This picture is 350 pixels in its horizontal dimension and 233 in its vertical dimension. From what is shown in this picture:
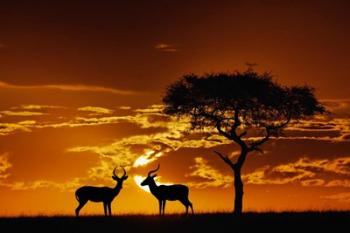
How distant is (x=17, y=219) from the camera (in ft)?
141

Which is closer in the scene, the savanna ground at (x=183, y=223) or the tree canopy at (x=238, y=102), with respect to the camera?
the savanna ground at (x=183, y=223)

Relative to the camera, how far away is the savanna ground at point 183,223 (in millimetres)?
37531

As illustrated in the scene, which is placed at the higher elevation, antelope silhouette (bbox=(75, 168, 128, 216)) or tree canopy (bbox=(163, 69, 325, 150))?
tree canopy (bbox=(163, 69, 325, 150))

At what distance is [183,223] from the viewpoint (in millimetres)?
39781

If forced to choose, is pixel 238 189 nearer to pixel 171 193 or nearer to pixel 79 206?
pixel 171 193

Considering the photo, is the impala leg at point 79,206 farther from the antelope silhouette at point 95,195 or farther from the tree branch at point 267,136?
the tree branch at point 267,136

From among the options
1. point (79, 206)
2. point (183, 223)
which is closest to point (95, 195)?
point (79, 206)

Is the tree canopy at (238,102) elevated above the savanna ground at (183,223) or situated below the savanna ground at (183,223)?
above

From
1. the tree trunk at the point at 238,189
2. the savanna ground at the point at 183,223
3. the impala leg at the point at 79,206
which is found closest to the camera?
the savanna ground at the point at 183,223

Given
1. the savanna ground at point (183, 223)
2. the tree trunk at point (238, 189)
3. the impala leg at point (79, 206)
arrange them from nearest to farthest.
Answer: the savanna ground at point (183, 223) < the impala leg at point (79, 206) < the tree trunk at point (238, 189)

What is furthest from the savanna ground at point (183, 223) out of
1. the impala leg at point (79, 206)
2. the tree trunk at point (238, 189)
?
the tree trunk at point (238, 189)

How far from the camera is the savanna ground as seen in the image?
37531mm

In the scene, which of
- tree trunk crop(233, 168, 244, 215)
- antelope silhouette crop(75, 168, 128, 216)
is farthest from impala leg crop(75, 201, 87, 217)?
tree trunk crop(233, 168, 244, 215)

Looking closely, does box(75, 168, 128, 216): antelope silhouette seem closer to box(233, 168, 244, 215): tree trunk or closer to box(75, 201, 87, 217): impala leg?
box(75, 201, 87, 217): impala leg
